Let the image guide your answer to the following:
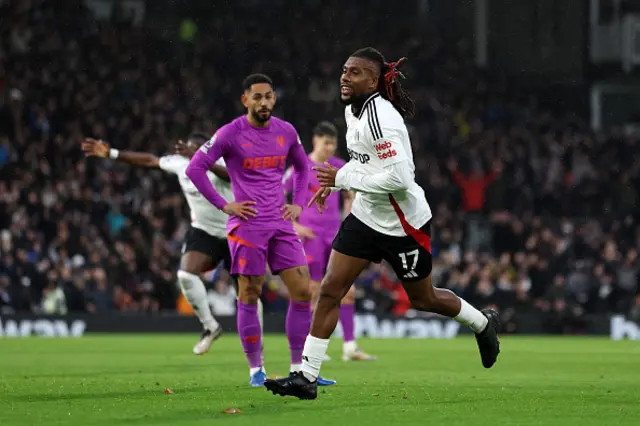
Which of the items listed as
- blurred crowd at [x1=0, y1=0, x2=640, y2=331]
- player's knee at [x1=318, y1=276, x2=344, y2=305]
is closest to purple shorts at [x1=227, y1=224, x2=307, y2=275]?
player's knee at [x1=318, y1=276, x2=344, y2=305]

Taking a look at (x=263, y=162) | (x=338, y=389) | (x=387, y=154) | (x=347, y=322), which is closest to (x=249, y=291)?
(x=263, y=162)

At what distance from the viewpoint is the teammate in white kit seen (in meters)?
9.19

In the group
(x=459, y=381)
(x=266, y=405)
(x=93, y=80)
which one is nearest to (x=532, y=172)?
(x=93, y=80)

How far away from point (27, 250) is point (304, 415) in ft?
56.0

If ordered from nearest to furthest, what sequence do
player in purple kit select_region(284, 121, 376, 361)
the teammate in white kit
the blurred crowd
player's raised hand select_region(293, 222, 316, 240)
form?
the teammate in white kit → player in purple kit select_region(284, 121, 376, 361) → player's raised hand select_region(293, 222, 316, 240) → the blurred crowd

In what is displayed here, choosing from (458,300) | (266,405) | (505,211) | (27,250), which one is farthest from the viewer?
(505,211)

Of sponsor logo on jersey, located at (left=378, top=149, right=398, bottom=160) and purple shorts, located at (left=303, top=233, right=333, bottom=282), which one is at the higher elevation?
sponsor logo on jersey, located at (left=378, top=149, right=398, bottom=160)

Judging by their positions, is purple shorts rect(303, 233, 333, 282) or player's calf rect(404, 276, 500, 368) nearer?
player's calf rect(404, 276, 500, 368)

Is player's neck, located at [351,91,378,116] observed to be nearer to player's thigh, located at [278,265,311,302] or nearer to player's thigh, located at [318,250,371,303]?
player's thigh, located at [318,250,371,303]

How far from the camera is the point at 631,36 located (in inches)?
1270

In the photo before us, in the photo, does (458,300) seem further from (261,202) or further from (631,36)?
(631,36)

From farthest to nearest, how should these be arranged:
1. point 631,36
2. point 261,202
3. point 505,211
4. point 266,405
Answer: point 631,36
point 505,211
point 261,202
point 266,405

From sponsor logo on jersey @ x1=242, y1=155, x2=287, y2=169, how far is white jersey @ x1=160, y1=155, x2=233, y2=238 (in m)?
3.08

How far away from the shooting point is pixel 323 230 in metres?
15.4
